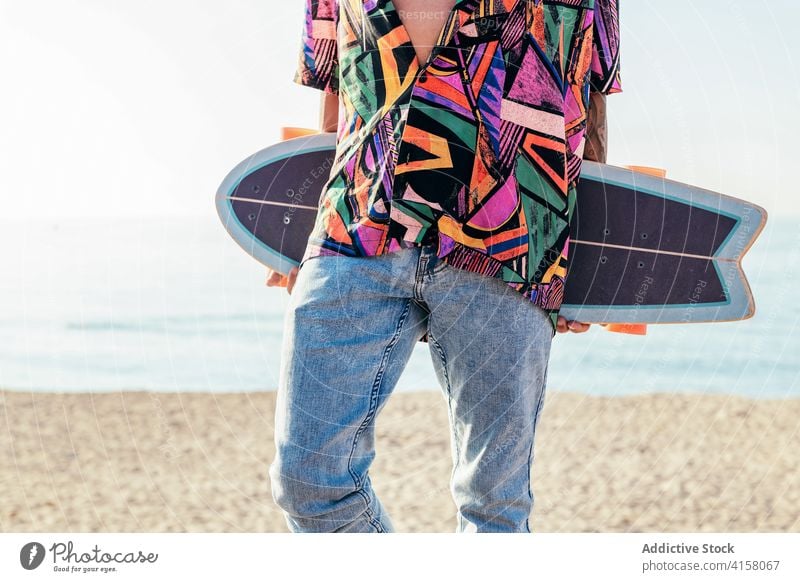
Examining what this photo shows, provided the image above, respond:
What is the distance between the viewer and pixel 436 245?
173 cm

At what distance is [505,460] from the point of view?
1813mm

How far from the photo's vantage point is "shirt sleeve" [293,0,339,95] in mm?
2041

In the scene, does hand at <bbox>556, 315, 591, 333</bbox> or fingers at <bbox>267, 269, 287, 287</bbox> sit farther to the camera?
fingers at <bbox>267, 269, 287, 287</bbox>

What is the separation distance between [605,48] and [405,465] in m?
3.07

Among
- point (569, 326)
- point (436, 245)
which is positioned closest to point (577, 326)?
point (569, 326)

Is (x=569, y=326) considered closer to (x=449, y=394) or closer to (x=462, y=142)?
(x=449, y=394)

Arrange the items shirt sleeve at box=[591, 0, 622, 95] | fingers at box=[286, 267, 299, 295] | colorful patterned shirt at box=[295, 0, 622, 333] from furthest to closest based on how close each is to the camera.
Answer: fingers at box=[286, 267, 299, 295] → shirt sleeve at box=[591, 0, 622, 95] → colorful patterned shirt at box=[295, 0, 622, 333]

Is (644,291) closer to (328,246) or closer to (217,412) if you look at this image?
(328,246)

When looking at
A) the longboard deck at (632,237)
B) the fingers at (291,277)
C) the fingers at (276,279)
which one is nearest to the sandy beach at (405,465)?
the longboard deck at (632,237)

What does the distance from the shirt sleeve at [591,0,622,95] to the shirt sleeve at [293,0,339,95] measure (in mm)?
671

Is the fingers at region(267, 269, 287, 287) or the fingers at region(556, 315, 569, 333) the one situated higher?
the fingers at region(556, 315, 569, 333)

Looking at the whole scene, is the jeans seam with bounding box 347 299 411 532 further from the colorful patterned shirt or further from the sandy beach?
the sandy beach

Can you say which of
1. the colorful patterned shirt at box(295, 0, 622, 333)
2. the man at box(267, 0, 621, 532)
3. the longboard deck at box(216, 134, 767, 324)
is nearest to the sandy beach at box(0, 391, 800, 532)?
the longboard deck at box(216, 134, 767, 324)
